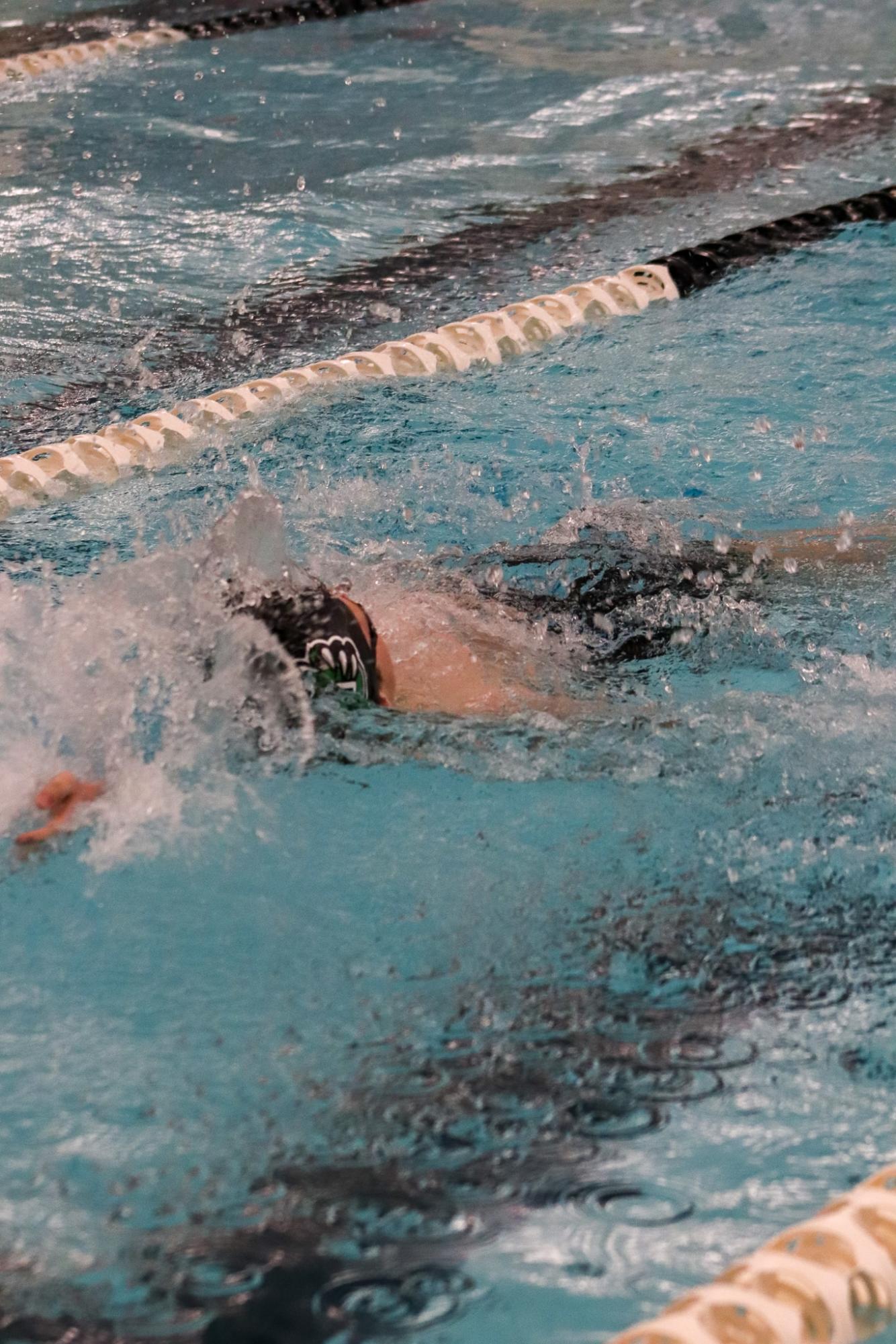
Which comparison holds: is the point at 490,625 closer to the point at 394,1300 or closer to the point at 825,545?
the point at 825,545

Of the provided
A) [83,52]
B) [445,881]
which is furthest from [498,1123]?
[83,52]

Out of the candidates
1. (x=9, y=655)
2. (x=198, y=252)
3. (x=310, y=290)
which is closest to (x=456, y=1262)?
(x=9, y=655)

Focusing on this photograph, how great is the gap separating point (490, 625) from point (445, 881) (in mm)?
706

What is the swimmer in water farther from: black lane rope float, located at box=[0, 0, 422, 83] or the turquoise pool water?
black lane rope float, located at box=[0, 0, 422, 83]

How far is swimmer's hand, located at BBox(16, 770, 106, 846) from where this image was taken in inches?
80.0


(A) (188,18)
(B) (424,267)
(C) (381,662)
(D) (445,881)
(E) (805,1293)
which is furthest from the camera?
(A) (188,18)

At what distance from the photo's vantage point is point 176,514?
11.5ft

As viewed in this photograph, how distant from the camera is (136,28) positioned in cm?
783

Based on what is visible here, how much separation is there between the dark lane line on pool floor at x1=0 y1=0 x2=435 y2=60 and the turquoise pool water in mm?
4044

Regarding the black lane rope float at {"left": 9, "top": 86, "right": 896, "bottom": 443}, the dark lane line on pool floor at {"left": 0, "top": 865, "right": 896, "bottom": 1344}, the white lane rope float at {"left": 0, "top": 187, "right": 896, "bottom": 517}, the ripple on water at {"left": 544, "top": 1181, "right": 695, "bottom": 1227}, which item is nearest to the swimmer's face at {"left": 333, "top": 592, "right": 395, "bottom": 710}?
the dark lane line on pool floor at {"left": 0, "top": 865, "right": 896, "bottom": 1344}

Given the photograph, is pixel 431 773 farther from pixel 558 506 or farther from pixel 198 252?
pixel 198 252

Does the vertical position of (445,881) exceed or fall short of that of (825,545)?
it falls short

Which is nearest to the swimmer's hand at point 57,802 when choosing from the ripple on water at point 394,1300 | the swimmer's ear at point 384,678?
the swimmer's ear at point 384,678

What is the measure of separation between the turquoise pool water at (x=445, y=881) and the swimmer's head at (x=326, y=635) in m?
0.08
